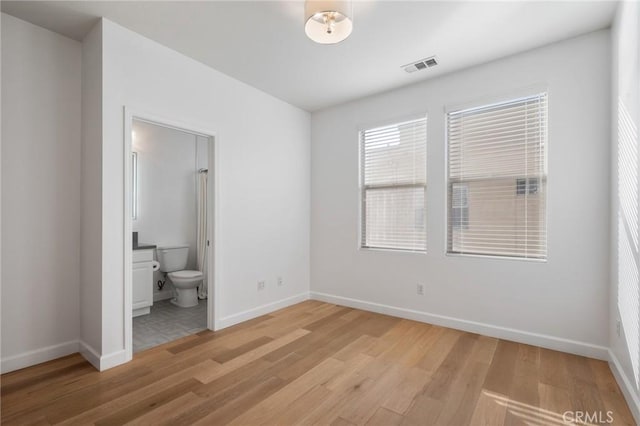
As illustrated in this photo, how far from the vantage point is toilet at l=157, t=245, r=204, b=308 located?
4176mm

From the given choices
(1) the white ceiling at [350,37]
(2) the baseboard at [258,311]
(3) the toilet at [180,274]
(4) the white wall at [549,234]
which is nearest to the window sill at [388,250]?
(4) the white wall at [549,234]

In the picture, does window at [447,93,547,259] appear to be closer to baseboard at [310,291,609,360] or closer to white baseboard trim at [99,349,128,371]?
baseboard at [310,291,609,360]

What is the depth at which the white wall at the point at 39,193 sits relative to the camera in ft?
7.96

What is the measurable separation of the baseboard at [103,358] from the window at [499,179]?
10.7 feet

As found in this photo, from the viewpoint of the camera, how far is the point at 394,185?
3.88 m

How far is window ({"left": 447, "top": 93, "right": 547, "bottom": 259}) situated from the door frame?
2528 millimetres

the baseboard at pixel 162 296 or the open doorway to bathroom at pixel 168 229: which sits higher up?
the open doorway to bathroom at pixel 168 229

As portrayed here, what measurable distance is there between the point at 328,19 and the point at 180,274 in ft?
11.7

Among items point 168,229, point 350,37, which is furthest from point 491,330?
point 168,229

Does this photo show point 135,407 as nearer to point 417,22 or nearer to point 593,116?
point 417,22

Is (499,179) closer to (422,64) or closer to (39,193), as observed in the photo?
(422,64)

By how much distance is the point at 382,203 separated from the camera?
4.00 meters

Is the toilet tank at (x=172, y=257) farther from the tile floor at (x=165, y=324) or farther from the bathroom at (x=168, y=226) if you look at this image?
the tile floor at (x=165, y=324)

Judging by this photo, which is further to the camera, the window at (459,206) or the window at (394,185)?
the window at (394,185)
